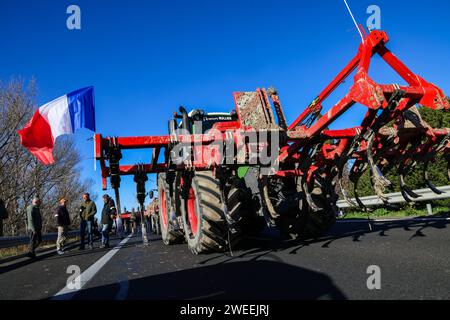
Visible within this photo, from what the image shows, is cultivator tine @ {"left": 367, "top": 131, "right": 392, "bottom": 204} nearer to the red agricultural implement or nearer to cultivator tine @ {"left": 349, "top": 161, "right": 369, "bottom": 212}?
the red agricultural implement

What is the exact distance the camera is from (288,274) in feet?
13.0

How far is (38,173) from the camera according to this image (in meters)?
20.1

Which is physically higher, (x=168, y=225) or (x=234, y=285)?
(x=168, y=225)

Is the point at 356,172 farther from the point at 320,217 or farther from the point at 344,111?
the point at 344,111

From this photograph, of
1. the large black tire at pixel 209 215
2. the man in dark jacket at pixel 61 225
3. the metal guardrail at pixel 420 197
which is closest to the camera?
the large black tire at pixel 209 215

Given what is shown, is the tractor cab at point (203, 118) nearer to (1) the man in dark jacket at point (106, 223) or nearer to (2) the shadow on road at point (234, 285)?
(2) the shadow on road at point (234, 285)

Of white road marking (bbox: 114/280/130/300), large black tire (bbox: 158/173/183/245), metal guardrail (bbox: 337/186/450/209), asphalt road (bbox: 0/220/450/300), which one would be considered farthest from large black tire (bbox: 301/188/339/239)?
white road marking (bbox: 114/280/130/300)

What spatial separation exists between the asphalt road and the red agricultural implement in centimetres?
63

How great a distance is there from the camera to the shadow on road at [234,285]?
3184mm

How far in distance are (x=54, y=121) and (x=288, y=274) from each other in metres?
6.01

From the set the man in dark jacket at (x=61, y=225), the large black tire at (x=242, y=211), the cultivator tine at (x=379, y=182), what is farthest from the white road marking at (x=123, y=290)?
the man in dark jacket at (x=61, y=225)

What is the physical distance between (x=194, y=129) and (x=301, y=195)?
8.47ft

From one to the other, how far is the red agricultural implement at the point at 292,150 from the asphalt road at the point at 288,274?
0.63 metres

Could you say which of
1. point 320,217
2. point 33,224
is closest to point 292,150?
point 320,217
